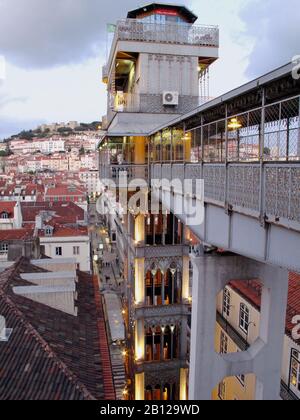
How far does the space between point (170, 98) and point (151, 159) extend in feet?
11.9

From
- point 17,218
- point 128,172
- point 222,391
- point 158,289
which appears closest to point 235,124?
point 128,172

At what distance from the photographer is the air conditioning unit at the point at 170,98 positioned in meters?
18.9

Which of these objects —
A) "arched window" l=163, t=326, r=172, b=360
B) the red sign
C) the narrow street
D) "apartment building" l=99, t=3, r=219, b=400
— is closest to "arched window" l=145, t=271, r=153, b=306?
"apartment building" l=99, t=3, r=219, b=400

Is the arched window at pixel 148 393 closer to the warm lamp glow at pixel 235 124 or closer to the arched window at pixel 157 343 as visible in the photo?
the arched window at pixel 157 343

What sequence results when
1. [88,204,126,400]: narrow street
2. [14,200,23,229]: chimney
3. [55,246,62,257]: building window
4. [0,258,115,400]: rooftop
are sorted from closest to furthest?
1. [0,258,115,400]: rooftop
2. [88,204,126,400]: narrow street
3. [55,246,62,257]: building window
4. [14,200,23,229]: chimney

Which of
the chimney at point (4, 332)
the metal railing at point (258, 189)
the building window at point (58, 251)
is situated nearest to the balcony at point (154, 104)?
the metal railing at point (258, 189)

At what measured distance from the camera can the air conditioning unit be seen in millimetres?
18906

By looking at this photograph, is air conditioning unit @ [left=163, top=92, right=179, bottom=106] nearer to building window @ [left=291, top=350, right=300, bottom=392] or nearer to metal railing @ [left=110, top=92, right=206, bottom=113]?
metal railing @ [left=110, top=92, right=206, bottom=113]

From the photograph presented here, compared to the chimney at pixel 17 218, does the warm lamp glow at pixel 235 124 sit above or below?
above

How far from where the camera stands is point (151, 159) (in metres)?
17.5

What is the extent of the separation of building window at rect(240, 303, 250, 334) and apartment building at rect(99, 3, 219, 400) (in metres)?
3.93

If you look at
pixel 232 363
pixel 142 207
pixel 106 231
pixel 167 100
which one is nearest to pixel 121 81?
pixel 167 100

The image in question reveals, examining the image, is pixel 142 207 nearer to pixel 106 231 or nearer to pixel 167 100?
pixel 167 100

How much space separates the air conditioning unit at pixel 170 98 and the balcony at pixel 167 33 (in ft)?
7.85
